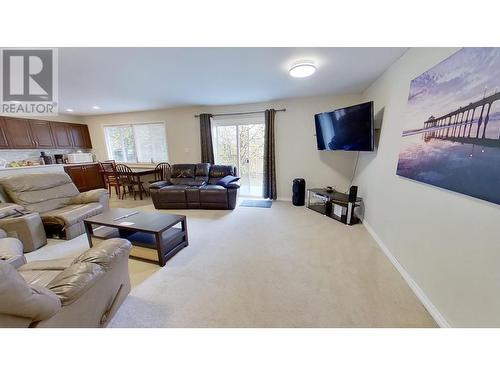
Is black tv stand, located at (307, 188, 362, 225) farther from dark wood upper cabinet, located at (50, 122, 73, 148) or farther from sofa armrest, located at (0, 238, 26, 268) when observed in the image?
dark wood upper cabinet, located at (50, 122, 73, 148)

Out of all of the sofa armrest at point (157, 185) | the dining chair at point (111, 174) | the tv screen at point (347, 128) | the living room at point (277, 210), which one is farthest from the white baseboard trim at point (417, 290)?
the dining chair at point (111, 174)

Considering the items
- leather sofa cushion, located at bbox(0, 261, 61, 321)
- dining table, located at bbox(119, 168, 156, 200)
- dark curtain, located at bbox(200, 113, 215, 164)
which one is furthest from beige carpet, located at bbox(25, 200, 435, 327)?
dark curtain, located at bbox(200, 113, 215, 164)

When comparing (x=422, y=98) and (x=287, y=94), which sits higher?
(x=287, y=94)

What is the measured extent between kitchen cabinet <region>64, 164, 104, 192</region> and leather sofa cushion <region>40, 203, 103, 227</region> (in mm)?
2975

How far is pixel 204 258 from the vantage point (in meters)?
2.14

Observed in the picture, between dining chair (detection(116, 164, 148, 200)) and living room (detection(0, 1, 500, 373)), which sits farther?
dining chair (detection(116, 164, 148, 200))

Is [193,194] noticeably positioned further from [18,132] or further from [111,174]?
[18,132]

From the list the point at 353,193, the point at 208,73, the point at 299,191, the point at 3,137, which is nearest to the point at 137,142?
the point at 3,137

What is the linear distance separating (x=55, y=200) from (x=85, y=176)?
10.0 ft

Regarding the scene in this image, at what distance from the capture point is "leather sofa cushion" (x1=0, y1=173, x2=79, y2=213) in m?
2.57

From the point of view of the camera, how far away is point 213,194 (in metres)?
3.74
